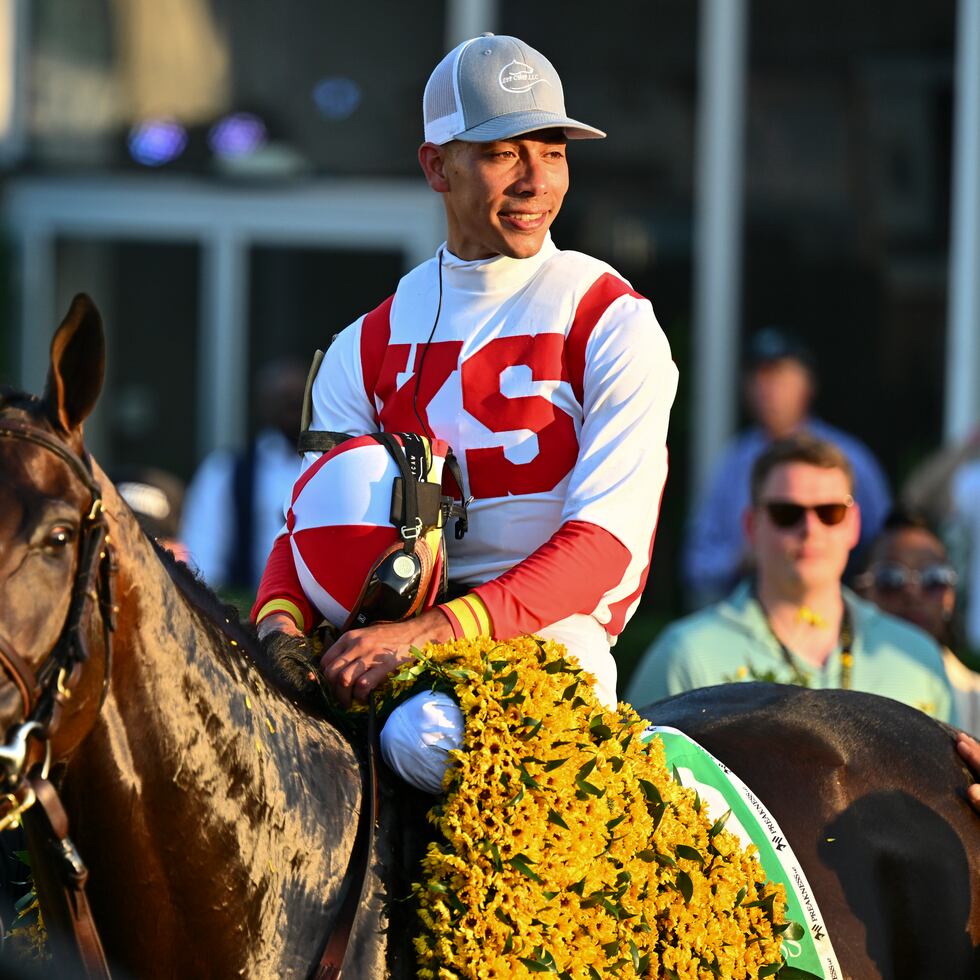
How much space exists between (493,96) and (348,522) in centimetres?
83

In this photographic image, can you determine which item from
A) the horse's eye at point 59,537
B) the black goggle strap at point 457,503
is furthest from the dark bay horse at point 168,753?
the black goggle strap at point 457,503

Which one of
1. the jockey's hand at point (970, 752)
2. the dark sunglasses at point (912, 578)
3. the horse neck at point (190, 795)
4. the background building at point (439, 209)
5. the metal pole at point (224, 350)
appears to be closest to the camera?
the horse neck at point (190, 795)

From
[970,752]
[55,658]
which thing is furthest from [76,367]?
[970,752]

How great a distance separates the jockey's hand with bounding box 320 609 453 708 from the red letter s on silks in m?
0.32

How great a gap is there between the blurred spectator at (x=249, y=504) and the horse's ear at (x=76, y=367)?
17.4 feet

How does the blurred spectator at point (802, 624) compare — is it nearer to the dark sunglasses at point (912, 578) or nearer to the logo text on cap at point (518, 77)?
the dark sunglasses at point (912, 578)

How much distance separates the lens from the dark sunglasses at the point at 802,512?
5113mm

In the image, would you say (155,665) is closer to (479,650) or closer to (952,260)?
(479,650)

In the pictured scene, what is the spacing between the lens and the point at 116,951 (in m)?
2.64

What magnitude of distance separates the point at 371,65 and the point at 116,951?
335 inches

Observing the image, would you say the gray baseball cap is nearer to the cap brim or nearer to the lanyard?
the cap brim

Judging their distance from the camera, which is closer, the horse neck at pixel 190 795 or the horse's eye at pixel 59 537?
the horse's eye at pixel 59 537

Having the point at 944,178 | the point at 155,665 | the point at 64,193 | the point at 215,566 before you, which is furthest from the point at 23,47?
the point at 155,665

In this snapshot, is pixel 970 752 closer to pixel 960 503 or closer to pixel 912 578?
pixel 912 578
